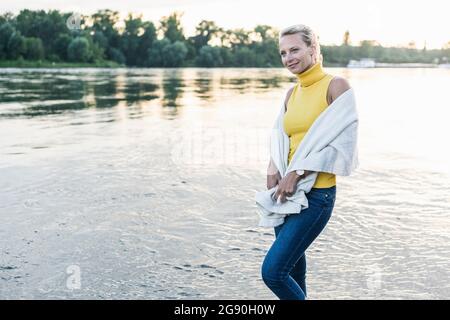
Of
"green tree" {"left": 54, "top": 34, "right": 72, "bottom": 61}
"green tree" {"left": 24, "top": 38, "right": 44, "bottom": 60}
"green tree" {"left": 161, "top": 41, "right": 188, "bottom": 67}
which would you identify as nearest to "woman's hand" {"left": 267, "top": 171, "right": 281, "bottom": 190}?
"green tree" {"left": 24, "top": 38, "right": 44, "bottom": 60}

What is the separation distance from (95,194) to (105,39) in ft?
384

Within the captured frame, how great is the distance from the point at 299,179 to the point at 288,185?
7cm

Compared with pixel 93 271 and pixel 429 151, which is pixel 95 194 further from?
pixel 429 151

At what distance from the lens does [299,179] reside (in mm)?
3219

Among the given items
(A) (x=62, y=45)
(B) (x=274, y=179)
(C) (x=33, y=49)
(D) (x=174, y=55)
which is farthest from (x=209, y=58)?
(B) (x=274, y=179)

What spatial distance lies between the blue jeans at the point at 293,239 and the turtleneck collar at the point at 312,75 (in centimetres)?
63

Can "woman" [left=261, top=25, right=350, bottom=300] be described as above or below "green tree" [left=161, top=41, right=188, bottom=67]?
below

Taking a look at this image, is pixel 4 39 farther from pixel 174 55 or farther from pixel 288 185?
pixel 288 185

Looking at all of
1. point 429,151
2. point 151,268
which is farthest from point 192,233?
point 429,151

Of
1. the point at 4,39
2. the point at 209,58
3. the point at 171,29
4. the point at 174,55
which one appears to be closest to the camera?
the point at 4,39

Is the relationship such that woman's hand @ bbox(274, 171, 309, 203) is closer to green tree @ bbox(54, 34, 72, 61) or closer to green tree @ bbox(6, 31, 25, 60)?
green tree @ bbox(6, 31, 25, 60)

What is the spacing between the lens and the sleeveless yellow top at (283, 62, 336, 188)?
321 centimetres

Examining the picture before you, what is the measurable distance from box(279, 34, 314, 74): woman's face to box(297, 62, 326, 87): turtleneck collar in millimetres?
26
